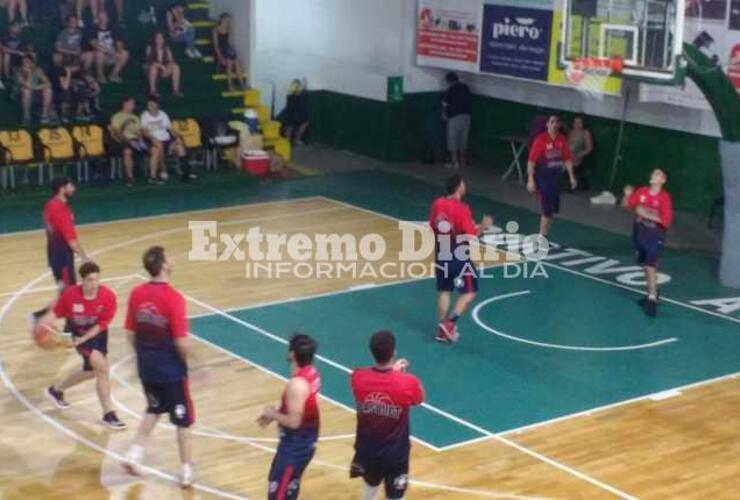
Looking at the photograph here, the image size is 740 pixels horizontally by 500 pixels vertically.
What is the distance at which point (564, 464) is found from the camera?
1169 centimetres

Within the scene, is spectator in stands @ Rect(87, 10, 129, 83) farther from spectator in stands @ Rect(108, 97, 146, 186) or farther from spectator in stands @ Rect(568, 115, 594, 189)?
spectator in stands @ Rect(568, 115, 594, 189)

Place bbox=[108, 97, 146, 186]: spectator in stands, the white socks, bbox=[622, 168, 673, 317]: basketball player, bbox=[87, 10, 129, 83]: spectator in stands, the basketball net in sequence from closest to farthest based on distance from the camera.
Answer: the white socks < bbox=[622, 168, 673, 317]: basketball player < the basketball net < bbox=[108, 97, 146, 186]: spectator in stands < bbox=[87, 10, 129, 83]: spectator in stands

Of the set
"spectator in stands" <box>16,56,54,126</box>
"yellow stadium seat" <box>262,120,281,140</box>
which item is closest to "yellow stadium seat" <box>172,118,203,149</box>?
"yellow stadium seat" <box>262,120,281,140</box>

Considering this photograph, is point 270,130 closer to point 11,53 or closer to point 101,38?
point 101,38

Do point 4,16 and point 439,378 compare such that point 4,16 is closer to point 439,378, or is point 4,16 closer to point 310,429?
point 439,378

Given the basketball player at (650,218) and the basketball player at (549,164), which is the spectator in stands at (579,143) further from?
the basketball player at (650,218)

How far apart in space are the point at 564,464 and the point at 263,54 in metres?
18.3

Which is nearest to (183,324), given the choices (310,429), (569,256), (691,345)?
(310,429)

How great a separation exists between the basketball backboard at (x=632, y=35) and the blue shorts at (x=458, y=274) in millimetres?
3694

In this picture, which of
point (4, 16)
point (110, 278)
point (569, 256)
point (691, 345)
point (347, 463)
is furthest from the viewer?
point (4, 16)

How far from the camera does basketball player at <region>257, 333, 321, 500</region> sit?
29.6 ft

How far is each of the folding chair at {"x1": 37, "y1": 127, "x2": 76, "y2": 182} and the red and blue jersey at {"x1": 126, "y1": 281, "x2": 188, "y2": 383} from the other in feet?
40.0

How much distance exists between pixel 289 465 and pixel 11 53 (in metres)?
15.5

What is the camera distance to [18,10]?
24297 millimetres
